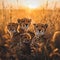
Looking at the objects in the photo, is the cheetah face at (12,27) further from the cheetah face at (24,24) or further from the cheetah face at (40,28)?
the cheetah face at (40,28)

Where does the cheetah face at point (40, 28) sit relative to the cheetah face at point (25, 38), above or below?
above

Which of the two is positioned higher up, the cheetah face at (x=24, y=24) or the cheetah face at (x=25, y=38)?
the cheetah face at (x=24, y=24)

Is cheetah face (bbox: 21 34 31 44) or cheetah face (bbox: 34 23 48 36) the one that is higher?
cheetah face (bbox: 34 23 48 36)

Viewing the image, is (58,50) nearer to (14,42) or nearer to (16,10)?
(14,42)

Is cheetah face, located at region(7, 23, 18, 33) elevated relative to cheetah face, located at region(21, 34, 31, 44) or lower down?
elevated

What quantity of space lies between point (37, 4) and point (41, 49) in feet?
1.90

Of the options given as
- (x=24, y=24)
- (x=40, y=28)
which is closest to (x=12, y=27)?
(x=24, y=24)

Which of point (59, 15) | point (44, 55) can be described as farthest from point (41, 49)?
point (59, 15)

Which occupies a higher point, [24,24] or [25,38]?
[24,24]

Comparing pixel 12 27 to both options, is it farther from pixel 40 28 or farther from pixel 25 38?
pixel 40 28

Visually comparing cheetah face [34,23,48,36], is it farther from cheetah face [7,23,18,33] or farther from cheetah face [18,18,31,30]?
cheetah face [7,23,18,33]

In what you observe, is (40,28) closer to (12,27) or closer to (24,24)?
(24,24)

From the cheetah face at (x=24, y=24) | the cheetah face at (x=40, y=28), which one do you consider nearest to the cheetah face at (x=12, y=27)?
the cheetah face at (x=24, y=24)

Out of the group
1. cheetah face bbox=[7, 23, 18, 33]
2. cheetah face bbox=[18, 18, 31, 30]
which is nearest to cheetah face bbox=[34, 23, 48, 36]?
cheetah face bbox=[18, 18, 31, 30]
